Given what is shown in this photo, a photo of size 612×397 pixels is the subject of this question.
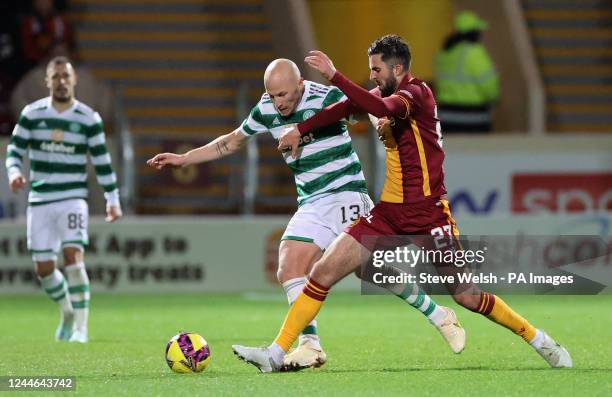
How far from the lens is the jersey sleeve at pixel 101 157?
1067cm

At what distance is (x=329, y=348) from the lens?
980 centimetres

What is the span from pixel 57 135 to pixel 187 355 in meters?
2.93

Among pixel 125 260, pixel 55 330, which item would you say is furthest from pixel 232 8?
pixel 55 330

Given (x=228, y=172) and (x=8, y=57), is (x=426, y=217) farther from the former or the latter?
(x=8, y=57)

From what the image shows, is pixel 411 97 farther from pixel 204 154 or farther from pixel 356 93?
pixel 204 154

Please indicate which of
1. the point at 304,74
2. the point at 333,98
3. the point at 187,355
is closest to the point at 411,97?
the point at 333,98

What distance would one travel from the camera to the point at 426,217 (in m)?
8.13

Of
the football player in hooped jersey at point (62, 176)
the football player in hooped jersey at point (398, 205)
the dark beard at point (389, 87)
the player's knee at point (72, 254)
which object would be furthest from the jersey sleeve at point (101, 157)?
the dark beard at point (389, 87)

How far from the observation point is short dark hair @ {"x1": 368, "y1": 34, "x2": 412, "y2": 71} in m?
8.02

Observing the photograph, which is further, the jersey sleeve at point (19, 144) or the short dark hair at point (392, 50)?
the jersey sleeve at point (19, 144)

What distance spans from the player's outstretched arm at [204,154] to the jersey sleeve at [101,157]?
2021 mm

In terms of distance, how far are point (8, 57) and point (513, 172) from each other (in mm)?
5652

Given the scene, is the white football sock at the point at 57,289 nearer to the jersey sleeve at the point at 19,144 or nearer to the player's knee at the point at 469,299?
→ the jersey sleeve at the point at 19,144

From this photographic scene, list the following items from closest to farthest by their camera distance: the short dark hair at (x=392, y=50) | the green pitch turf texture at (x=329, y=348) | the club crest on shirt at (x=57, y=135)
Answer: the green pitch turf texture at (x=329, y=348), the short dark hair at (x=392, y=50), the club crest on shirt at (x=57, y=135)
